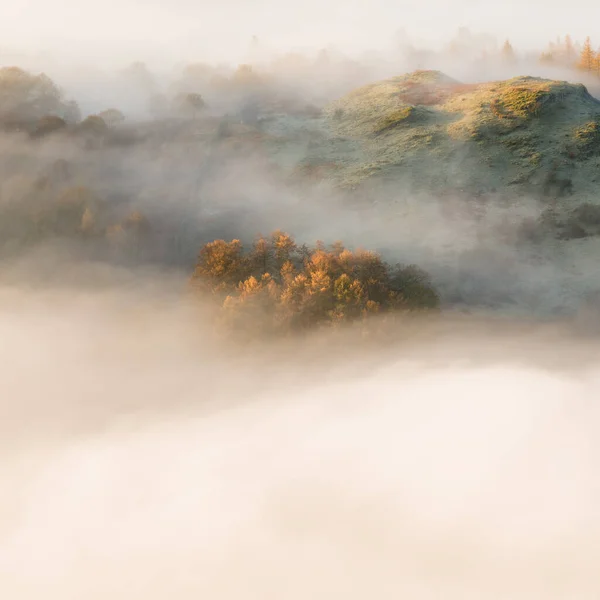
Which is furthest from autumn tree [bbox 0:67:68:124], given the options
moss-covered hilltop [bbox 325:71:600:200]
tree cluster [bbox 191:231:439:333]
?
tree cluster [bbox 191:231:439:333]

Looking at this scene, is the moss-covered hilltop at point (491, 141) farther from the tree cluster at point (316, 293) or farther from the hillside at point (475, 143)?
the tree cluster at point (316, 293)

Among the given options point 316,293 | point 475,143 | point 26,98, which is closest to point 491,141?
point 475,143

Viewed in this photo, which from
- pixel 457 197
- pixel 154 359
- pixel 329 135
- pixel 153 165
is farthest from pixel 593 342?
pixel 153 165

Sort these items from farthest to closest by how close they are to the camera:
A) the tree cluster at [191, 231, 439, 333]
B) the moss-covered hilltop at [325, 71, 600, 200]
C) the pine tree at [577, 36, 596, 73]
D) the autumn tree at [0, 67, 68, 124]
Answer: the pine tree at [577, 36, 596, 73] → the autumn tree at [0, 67, 68, 124] → the moss-covered hilltop at [325, 71, 600, 200] → the tree cluster at [191, 231, 439, 333]

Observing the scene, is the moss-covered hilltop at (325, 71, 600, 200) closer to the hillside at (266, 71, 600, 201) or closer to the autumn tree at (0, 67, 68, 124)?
the hillside at (266, 71, 600, 201)

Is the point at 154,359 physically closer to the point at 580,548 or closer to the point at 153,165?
the point at 580,548

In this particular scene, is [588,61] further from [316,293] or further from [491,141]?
[316,293]
